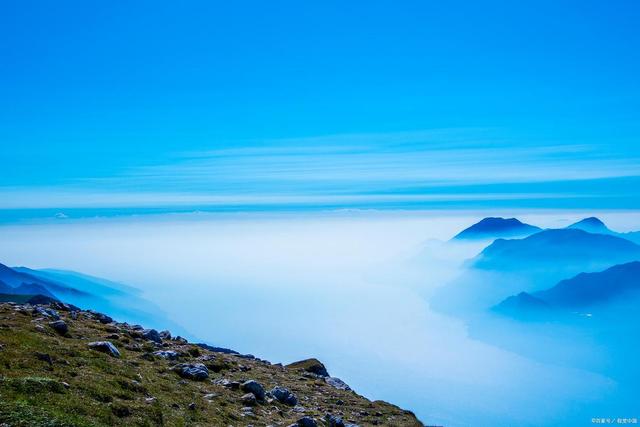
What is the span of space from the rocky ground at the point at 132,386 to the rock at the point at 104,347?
53mm

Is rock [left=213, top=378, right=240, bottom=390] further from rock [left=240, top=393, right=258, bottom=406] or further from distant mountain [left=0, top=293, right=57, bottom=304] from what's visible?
distant mountain [left=0, top=293, right=57, bottom=304]

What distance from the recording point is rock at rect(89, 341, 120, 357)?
90.8 ft

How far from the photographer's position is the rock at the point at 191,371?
29.5 meters

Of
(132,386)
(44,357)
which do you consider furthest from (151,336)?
(44,357)

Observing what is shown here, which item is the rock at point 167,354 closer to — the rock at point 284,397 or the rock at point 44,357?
the rock at point 284,397

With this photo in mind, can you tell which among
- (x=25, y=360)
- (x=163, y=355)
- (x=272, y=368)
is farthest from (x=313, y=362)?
(x=25, y=360)

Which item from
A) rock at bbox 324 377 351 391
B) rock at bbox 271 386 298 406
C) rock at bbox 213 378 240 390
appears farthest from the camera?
rock at bbox 324 377 351 391

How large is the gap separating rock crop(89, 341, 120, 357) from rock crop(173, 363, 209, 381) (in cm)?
352

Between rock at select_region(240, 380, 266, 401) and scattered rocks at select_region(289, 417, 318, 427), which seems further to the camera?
rock at select_region(240, 380, 266, 401)

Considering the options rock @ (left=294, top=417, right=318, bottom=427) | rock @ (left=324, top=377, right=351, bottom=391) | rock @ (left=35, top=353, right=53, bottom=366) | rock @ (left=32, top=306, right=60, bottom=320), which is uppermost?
rock @ (left=32, top=306, right=60, bottom=320)

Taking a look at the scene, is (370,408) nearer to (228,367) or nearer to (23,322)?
(228,367)

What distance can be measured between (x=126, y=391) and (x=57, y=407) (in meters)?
4.54

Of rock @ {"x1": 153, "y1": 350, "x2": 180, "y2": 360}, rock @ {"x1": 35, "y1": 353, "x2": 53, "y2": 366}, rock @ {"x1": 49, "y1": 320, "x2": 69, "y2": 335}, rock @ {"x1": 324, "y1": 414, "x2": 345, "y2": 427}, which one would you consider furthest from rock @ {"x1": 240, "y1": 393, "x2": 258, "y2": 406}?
rock @ {"x1": 49, "y1": 320, "x2": 69, "y2": 335}

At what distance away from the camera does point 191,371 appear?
29.9 meters
